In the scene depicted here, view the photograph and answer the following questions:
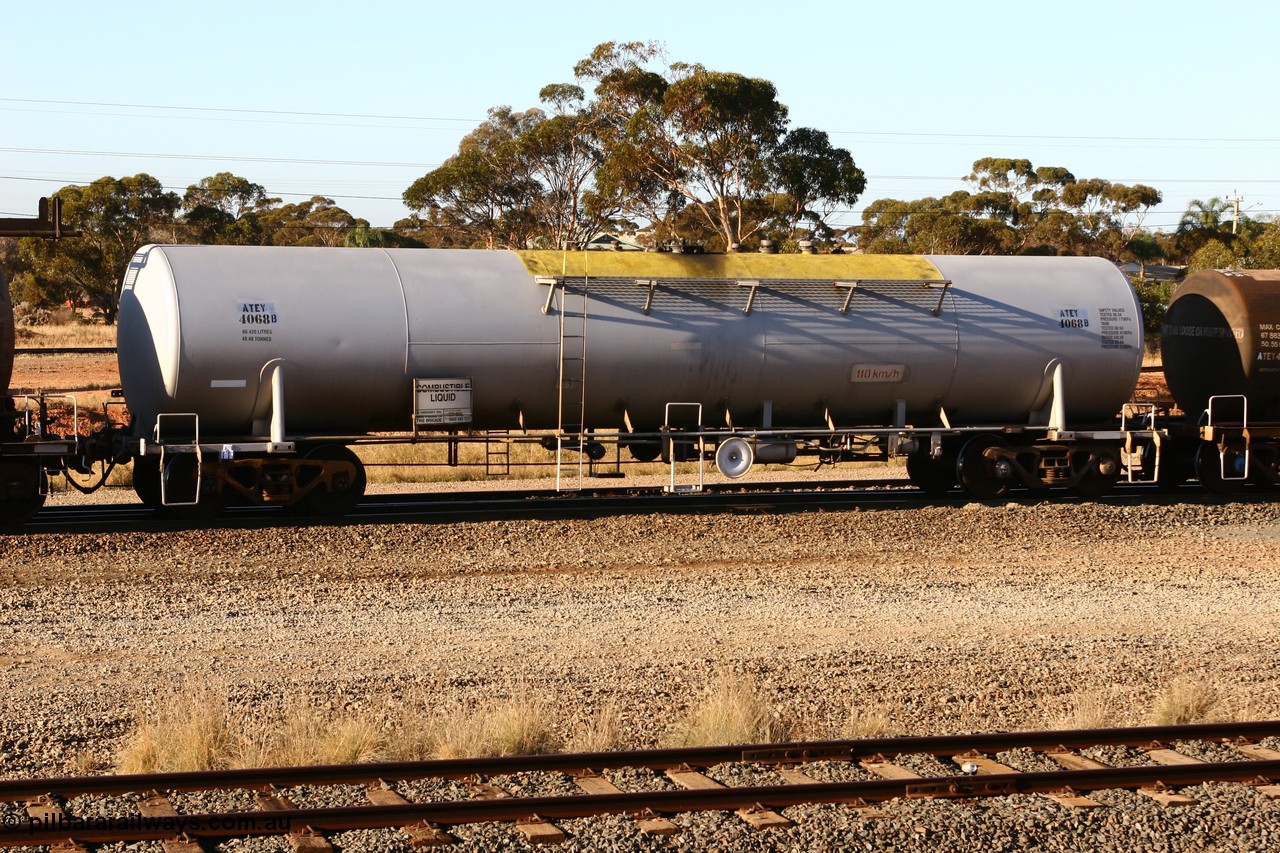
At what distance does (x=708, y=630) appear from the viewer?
40.6 ft

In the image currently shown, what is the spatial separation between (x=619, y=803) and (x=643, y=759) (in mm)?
771

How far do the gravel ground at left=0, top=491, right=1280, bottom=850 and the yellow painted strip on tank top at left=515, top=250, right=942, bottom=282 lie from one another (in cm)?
363

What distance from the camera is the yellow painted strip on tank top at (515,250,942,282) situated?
1878 centimetres

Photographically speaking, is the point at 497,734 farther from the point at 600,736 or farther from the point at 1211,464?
the point at 1211,464

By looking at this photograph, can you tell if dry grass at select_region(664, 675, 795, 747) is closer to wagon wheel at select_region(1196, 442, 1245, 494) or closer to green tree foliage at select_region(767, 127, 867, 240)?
wagon wheel at select_region(1196, 442, 1245, 494)

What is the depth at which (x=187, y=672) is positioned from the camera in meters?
10.6

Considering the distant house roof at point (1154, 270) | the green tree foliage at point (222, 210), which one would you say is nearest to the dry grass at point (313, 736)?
the green tree foliage at point (222, 210)

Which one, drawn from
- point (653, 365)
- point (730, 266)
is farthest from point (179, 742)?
point (730, 266)

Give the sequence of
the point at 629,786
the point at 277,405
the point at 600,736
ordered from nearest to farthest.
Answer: the point at 629,786 < the point at 600,736 < the point at 277,405

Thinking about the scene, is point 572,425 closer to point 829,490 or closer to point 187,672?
point 829,490

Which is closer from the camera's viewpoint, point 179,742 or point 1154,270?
point 179,742

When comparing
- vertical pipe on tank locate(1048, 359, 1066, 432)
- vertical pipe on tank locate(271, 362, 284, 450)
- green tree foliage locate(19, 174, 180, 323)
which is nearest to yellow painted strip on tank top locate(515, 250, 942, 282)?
vertical pipe on tank locate(1048, 359, 1066, 432)

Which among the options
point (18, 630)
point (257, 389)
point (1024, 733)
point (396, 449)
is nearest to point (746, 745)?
point (1024, 733)

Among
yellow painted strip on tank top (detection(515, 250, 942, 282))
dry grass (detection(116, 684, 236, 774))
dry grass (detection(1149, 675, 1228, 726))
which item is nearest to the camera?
dry grass (detection(116, 684, 236, 774))
